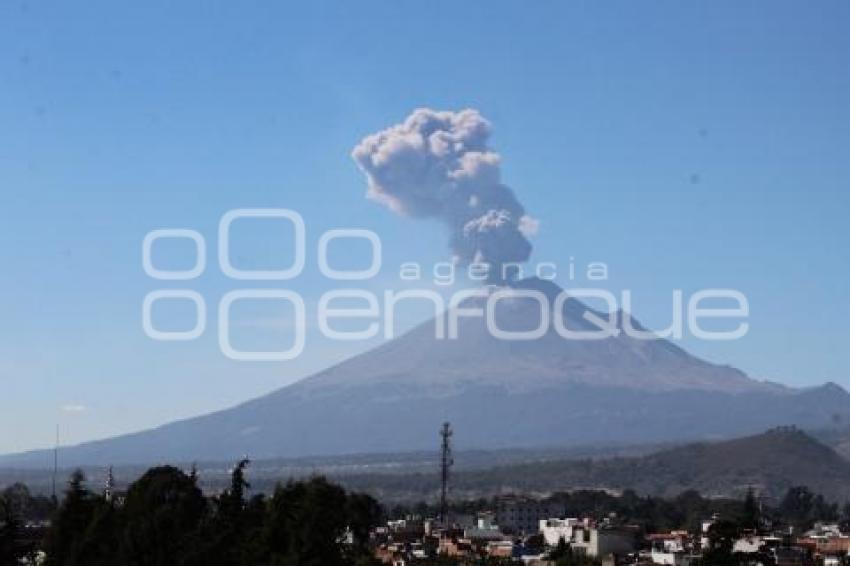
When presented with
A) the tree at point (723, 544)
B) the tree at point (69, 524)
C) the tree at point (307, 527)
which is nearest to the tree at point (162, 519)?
the tree at point (69, 524)

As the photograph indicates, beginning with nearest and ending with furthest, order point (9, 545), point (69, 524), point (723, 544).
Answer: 1. point (9, 545)
2. point (723, 544)
3. point (69, 524)

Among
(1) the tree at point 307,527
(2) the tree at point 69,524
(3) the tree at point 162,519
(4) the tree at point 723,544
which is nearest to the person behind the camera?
(3) the tree at point 162,519

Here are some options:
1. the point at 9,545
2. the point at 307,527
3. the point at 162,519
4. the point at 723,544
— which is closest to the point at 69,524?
the point at 9,545

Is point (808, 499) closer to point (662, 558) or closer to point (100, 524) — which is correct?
point (662, 558)

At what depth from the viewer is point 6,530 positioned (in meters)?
54.3

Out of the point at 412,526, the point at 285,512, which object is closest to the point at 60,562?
the point at 285,512

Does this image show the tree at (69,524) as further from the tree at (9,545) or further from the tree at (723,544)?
the tree at (723,544)

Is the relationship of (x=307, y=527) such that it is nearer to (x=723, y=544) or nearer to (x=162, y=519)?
(x=162, y=519)

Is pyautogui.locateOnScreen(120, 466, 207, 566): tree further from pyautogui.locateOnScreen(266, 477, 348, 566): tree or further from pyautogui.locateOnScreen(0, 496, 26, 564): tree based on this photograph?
pyautogui.locateOnScreen(0, 496, 26, 564): tree

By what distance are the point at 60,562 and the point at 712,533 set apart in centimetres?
1971

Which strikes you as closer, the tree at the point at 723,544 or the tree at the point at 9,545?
the tree at the point at 9,545

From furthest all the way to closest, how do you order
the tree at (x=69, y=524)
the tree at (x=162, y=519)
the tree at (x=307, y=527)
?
the tree at (x=69, y=524) < the tree at (x=307, y=527) < the tree at (x=162, y=519)

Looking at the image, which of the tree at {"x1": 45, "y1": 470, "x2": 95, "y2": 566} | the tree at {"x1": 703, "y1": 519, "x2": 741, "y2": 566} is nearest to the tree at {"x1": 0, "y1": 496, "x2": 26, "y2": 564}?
the tree at {"x1": 45, "y1": 470, "x2": 95, "y2": 566}

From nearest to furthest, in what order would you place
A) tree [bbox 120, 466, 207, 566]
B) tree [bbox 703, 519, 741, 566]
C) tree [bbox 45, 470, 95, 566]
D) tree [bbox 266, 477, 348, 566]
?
tree [bbox 120, 466, 207, 566] → tree [bbox 266, 477, 348, 566] → tree [bbox 703, 519, 741, 566] → tree [bbox 45, 470, 95, 566]
